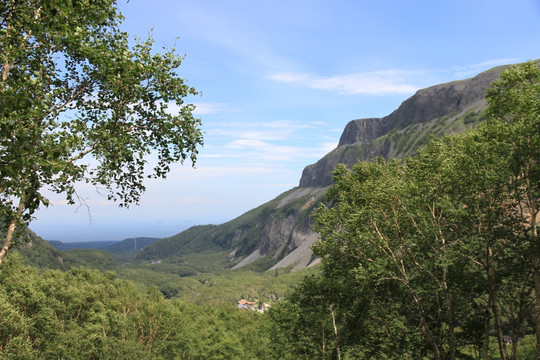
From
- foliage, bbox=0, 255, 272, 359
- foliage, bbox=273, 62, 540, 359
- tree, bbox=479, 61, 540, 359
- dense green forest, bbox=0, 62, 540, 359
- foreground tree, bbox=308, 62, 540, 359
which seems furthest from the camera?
foliage, bbox=0, 255, 272, 359

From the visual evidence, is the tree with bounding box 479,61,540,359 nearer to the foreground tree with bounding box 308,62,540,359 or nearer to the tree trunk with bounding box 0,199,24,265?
the foreground tree with bounding box 308,62,540,359

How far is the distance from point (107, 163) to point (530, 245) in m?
20.6

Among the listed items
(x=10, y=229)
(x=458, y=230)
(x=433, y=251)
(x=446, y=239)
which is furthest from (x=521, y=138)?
(x=10, y=229)

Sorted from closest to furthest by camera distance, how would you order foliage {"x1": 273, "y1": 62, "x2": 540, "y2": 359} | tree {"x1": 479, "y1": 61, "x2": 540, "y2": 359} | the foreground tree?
tree {"x1": 479, "y1": 61, "x2": 540, "y2": 359} < the foreground tree < foliage {"x1": 273, "y1": 62, "x2": 540, "y2": 359}

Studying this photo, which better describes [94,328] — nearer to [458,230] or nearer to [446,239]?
[446,239]

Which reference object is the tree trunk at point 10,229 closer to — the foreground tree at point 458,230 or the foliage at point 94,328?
the foreground tree at point 458,230

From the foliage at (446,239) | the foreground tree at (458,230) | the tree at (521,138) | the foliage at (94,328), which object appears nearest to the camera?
the tree at (521,138)

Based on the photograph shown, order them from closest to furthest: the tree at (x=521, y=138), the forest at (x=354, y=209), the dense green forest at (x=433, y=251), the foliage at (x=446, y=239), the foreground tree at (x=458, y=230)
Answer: the forest at (x=354, y=209), the tree at (x=521, y=138), the foreground tree at (x=458, y=230), the foliage at (x=446, y=239), the dense green forest at (x=433, y=251)

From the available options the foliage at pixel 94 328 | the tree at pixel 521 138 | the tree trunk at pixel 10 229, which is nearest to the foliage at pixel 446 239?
the tree at pixel 521 138

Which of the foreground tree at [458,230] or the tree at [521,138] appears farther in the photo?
the foreground tree at [458,230]

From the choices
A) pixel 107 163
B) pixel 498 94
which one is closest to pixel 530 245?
pixel 498 94

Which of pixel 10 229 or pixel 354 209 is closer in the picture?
pixel 10 229

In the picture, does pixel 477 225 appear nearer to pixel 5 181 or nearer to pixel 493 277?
pixel 493 277

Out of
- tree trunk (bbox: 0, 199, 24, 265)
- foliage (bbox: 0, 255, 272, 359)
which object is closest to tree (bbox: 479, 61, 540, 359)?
tree trunk (bbox: 0, 199, 24, 265)
